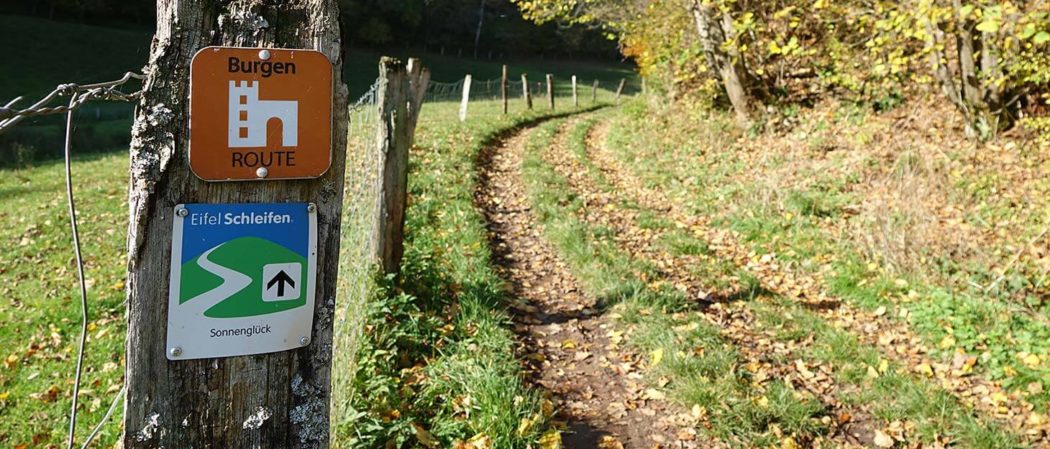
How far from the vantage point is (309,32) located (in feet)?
5.24

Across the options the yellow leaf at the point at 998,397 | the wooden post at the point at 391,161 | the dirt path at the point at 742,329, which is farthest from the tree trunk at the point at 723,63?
the yellow leaf at the point at 998,397

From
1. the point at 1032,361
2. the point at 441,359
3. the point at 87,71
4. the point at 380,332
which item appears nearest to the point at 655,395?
the point at 441,359

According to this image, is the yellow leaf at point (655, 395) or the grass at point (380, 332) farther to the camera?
the yellow leaf at point (655, 395)

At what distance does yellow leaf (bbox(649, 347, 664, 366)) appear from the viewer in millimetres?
4977

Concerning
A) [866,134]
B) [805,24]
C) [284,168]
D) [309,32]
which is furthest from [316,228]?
[805,24]

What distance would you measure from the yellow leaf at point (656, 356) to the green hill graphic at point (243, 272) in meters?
3.74

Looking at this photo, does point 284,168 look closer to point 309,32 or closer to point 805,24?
point 309,32

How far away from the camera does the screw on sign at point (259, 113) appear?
4.95ft

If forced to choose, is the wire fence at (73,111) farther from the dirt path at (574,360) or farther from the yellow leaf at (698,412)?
the yellow leaf at (698,412)

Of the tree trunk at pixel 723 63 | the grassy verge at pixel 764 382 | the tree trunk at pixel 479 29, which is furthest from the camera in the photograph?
the tree trunk at pixel 479 29

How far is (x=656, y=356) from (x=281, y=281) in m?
3.81

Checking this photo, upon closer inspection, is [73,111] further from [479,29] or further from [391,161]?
[479,29]

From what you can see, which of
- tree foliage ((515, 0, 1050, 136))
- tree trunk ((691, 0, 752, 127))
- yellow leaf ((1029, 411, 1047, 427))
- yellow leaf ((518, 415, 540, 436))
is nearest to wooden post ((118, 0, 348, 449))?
yellow leaf ((518, 415, 540, 436))

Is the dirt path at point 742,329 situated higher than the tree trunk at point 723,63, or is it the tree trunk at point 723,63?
the tree trunk at point 723,63
